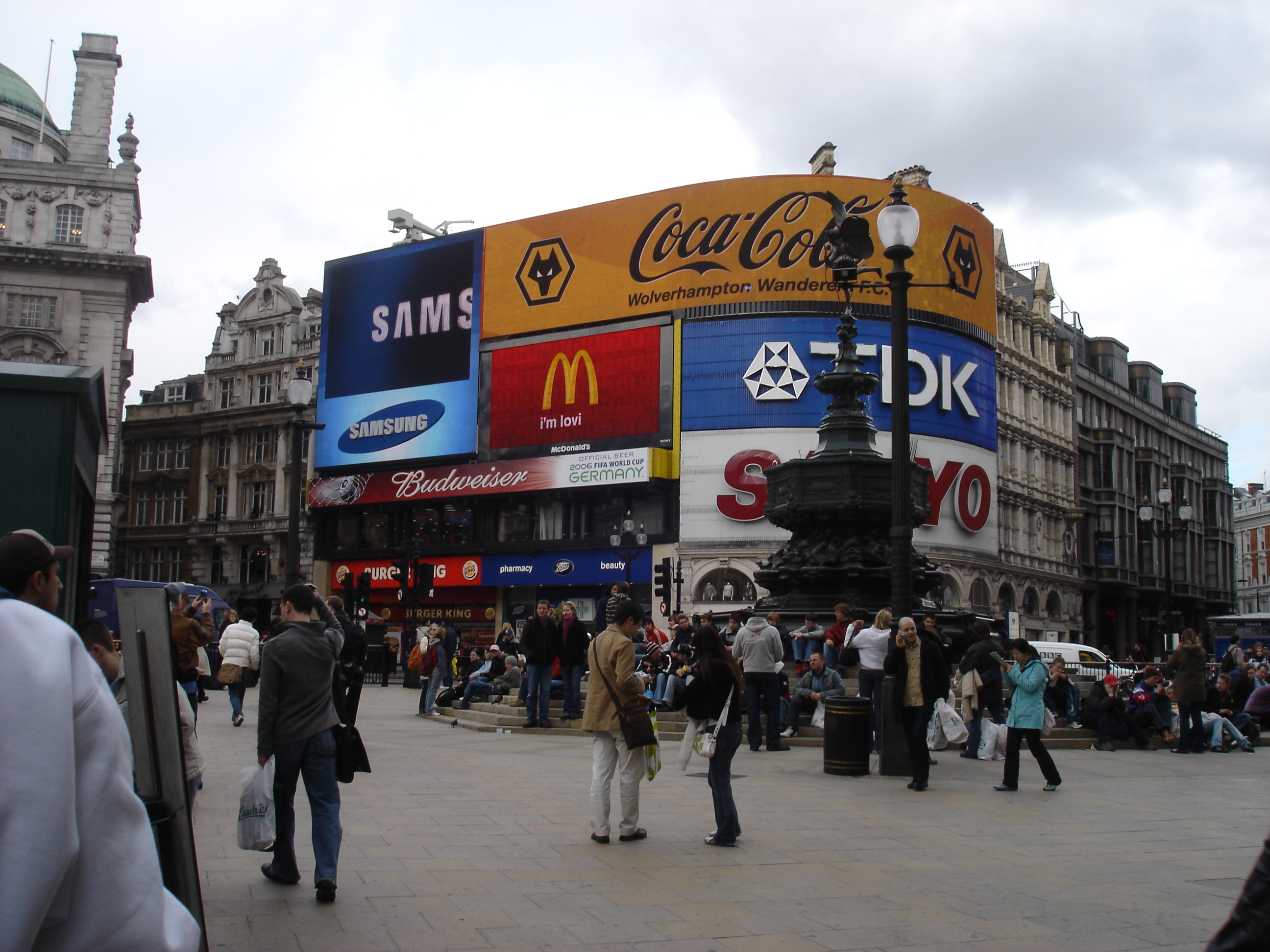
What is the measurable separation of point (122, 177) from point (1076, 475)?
50.2m

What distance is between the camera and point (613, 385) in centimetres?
5091

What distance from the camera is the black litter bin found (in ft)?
40.1

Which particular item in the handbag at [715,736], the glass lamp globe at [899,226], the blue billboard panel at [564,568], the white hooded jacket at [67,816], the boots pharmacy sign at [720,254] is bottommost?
the handbag at [715,736]

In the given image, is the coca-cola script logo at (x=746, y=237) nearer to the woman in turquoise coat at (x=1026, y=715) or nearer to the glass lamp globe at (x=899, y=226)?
the glass lamp globe at (x=899, y=226)

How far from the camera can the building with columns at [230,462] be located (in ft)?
206

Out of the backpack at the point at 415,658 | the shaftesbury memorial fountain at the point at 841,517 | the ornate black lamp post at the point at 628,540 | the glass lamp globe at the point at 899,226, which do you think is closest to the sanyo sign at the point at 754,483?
the ornate black lamp post at the point at 628,540

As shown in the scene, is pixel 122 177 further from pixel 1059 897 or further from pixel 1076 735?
pixel 1059 897

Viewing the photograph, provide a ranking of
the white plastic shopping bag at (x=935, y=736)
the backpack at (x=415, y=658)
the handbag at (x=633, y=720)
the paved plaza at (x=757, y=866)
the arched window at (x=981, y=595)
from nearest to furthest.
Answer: the paved plaza at (x=757, y=866) → the handbag at (x=633, y=720) → the white plastic shopping bag at (x=935, y=736) → the backpack at (x=415, y=658) → the arched window at (x=981, y=595)

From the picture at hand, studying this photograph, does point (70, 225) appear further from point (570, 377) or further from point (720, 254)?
point (720, 254)

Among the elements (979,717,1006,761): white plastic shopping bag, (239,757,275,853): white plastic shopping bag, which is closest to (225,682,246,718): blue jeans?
(979,717,1006,761): white plastic shopping bag

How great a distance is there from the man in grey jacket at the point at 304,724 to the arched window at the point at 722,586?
41070mm

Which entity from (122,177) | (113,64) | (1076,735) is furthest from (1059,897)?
(113,64)

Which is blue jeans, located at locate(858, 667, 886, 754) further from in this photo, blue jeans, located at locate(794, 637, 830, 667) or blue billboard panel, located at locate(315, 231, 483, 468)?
blue billboard panel, located at locate(315, 231, 483, 468)

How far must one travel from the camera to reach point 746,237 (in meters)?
49.2
